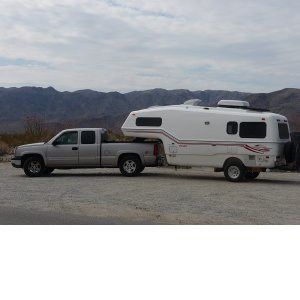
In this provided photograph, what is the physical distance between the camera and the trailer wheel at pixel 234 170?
61.2 ft

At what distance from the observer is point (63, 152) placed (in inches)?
Result: 811

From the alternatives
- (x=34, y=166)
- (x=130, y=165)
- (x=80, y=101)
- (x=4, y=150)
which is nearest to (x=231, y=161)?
(x=130, y=165)

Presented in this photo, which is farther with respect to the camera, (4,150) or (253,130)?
(4,150)

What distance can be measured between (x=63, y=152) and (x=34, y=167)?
4.24 feet

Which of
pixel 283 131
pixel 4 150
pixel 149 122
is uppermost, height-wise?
pixel 149 122

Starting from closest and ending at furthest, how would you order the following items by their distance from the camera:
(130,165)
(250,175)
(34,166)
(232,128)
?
(232,128), (250,175), (130,165), (34,166)

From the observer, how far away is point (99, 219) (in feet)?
38.2

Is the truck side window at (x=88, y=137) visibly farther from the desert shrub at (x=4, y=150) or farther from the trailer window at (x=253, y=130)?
the desert shrub at (x=4, y=150)

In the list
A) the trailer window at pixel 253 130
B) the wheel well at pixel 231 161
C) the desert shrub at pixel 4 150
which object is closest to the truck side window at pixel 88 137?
the wheel well at pixel 231 161

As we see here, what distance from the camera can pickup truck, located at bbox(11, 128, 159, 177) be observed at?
2027 cm

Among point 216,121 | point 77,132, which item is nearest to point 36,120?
point 77,132

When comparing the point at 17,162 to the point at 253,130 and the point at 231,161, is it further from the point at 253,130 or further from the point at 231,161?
the point at 253,130

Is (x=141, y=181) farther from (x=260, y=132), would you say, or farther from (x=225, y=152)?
(x=260, y=132)

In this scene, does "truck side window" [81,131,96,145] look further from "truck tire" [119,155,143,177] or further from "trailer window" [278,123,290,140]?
"trailer window" [278,123,290,140]
